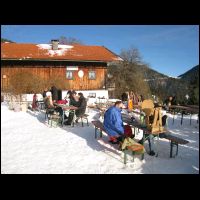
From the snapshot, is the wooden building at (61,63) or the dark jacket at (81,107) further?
the wooden building at (61,63)

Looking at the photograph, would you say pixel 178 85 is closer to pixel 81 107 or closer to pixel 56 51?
pixel 56 51

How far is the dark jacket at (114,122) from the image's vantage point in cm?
778

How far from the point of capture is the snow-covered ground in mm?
6590

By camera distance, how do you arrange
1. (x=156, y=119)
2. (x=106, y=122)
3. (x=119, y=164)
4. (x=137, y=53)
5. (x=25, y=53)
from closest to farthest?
1. (x=119, y=164)
2. (x=156, y=119)
3. (x=106, y=122)
4. (x=25, y=53)
5. (x=137, y=53)

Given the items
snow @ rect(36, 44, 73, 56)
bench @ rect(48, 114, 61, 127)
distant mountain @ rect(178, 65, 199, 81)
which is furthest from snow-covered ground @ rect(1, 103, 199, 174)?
snow @ rect(36, 44, 73, 56)

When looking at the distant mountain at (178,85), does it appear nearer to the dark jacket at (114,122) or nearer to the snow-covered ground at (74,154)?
the snow-covered ground at (74,154)

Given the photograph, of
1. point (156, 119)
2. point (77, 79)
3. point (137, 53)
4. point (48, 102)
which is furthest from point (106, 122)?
point (137, 53)

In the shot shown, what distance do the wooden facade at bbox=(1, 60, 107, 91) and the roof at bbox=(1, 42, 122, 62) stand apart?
634 millimetres

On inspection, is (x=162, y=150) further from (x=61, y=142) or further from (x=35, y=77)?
(x=35, y=77)

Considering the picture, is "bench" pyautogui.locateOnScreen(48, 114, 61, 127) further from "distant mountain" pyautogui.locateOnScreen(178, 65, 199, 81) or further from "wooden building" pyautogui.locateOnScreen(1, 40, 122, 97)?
"wooden building" pyautogui.locateOnScreen(1, 40, 122, 97)

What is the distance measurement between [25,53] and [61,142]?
60.5ft

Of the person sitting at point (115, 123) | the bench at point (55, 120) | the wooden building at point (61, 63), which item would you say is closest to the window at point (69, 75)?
the wooden building at point (61, 63)
